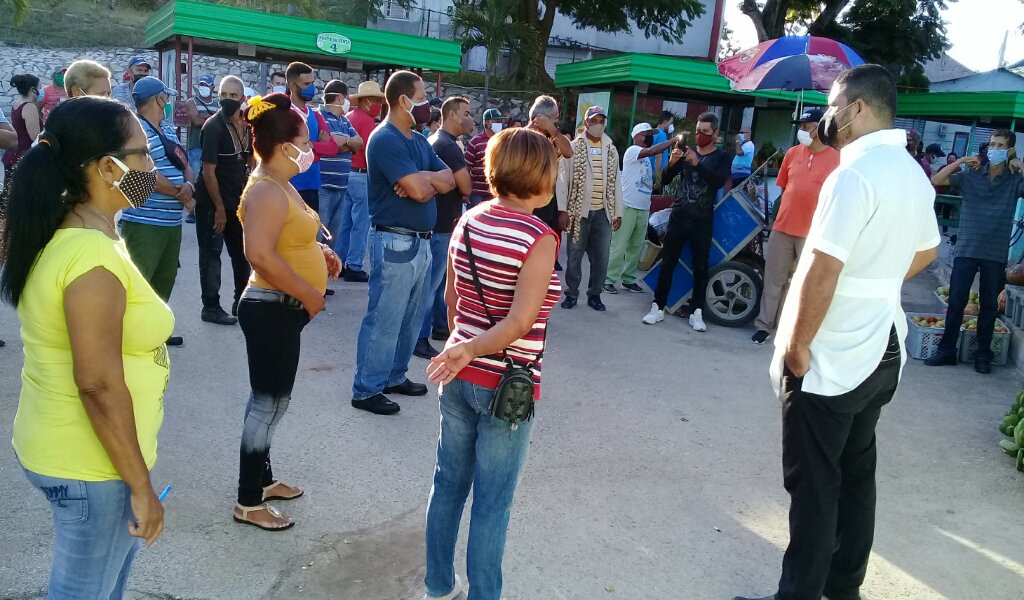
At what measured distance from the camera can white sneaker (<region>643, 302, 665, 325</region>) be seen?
25.0ft

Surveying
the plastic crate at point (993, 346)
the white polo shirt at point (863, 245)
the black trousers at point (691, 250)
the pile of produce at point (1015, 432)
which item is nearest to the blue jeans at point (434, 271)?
the black trousers at point (691, 250)

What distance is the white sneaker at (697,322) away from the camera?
7500 millimetres

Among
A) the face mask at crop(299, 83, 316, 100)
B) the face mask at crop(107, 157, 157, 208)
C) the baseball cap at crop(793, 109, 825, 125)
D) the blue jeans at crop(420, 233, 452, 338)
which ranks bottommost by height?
the blue jeans at crop(420, 233, 452, 338)

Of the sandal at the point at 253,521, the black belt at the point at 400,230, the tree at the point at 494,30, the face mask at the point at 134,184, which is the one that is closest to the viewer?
the face mask at the point at 134,184

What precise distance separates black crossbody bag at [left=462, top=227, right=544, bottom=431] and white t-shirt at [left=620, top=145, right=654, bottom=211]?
640cm

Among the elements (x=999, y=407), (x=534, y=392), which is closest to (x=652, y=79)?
(x=999, y=407)

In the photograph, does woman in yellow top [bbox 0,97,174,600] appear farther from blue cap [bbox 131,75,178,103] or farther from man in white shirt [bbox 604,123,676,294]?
man in white shirt [bbox 604,123,676,294]

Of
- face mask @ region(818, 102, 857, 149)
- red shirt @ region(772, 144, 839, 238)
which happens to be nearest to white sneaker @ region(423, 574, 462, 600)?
face mask @ region(818, 102, 857, 149)

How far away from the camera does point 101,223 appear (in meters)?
1.98

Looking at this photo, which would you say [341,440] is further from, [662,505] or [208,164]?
[208,164]

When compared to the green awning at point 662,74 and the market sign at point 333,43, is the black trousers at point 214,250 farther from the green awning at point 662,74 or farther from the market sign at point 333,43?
the green awning at point 662,74

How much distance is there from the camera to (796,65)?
8031 millimetres

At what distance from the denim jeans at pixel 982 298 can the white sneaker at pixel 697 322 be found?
79.9 inches

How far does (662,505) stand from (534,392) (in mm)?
1708
